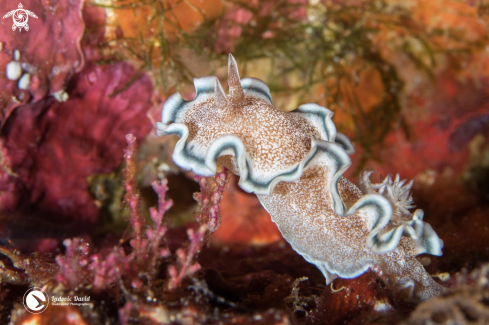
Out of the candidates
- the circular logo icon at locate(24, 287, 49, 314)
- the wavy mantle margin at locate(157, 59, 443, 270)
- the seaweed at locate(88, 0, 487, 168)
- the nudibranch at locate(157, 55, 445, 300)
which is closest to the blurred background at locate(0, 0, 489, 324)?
the seaweed at locate(88, 0, 487, 168)

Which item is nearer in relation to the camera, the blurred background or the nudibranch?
the nudibranch

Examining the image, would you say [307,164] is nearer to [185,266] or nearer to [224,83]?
[185,266]

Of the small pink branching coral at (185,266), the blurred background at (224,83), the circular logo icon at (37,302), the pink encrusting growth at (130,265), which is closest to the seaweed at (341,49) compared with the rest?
the blurred background at (224,83)

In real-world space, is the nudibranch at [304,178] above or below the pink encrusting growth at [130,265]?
above

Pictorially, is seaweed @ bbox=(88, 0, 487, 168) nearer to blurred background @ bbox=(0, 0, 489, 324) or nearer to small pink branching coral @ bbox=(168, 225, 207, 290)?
blurred background @ bbox=(0, 0, 489, 324)

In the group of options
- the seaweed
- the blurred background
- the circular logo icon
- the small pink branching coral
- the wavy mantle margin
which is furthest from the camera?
the seaweed

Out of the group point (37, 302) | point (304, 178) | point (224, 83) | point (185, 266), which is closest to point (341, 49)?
point (224, 83)

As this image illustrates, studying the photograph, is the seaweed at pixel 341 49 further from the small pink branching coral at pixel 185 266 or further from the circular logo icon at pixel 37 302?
the circular logo icon at pixel 37 302

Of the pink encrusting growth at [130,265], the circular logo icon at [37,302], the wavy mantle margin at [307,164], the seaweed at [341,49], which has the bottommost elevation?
the circular logo icon at [37,302]

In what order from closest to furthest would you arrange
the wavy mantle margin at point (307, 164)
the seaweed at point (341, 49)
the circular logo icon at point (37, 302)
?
the circular logo icon at point (37, 302)
the wavy mantle margin at point (307, 164)
the seaweed at point (341, 49)
